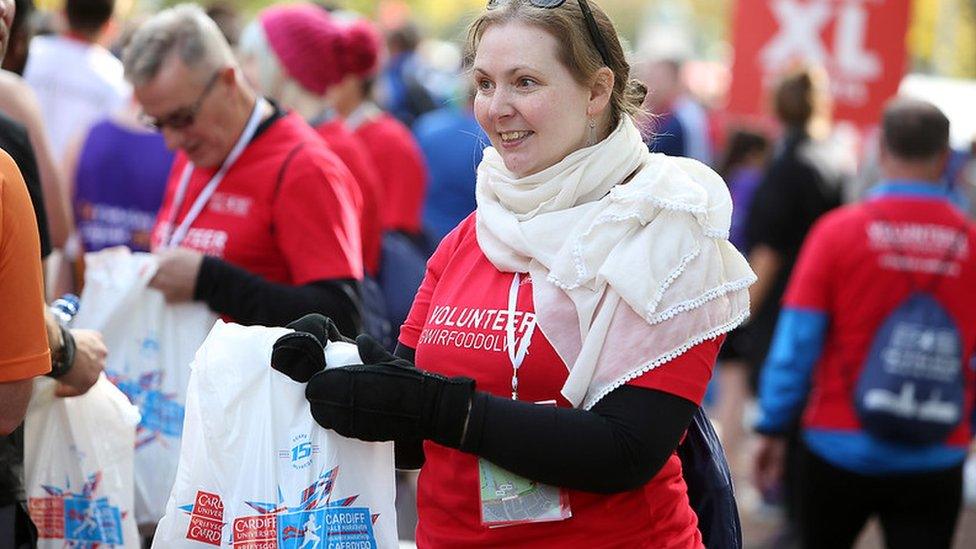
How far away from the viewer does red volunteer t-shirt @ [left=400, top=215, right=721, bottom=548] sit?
8.73 feet

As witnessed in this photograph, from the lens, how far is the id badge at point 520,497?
2629 mm

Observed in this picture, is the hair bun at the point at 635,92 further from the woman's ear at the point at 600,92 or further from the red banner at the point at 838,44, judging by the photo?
the red banner at the point at 838,44

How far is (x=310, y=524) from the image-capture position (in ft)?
8.82

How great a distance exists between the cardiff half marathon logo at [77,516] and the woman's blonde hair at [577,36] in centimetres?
150

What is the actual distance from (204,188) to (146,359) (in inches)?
20.2

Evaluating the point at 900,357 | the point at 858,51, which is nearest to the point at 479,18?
the point at 900,357

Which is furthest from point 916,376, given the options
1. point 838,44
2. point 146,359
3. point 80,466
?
point 838,44

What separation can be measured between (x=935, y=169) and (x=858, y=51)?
389cm

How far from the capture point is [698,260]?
8.74 ft

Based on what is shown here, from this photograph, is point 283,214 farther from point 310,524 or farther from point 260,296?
point 310,524

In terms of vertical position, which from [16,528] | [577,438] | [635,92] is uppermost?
[635,92]

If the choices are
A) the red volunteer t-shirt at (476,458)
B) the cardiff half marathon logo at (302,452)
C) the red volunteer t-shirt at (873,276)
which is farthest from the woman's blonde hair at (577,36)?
the red volunteer t-shirt at (873,276)

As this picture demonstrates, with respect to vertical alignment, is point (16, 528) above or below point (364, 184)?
above

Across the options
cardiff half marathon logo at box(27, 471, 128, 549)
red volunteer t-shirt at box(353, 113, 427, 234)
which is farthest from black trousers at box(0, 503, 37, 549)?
red volunteer t-shirt at box(353, 113, 427, 234)
